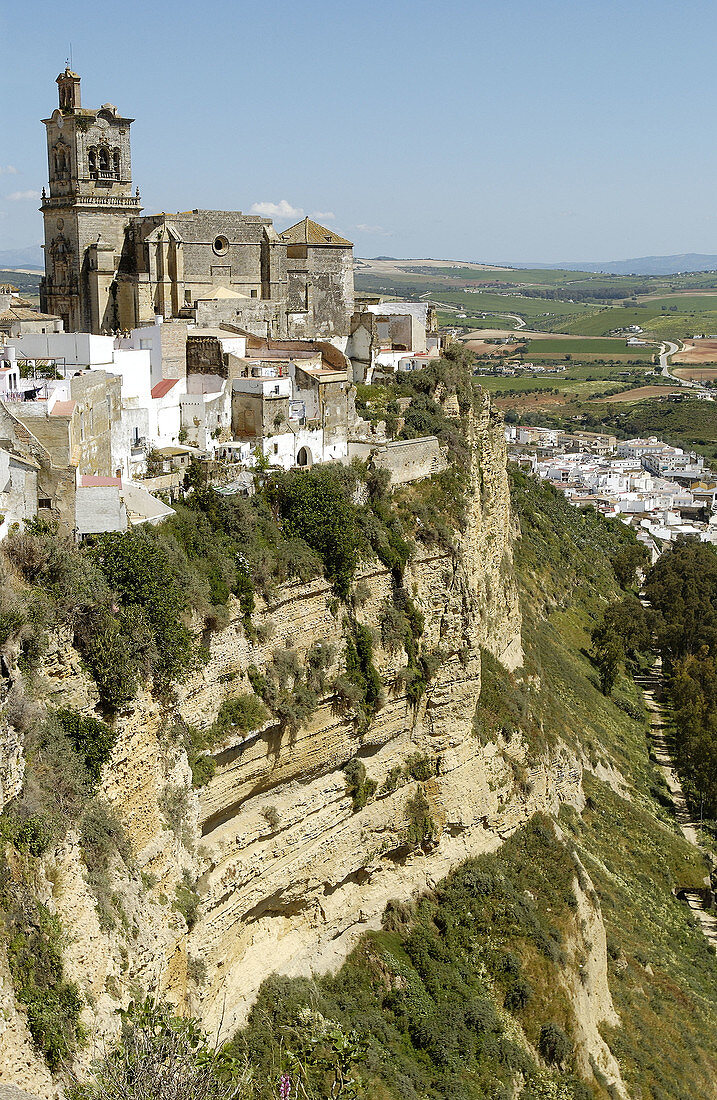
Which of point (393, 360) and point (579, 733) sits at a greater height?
point (393, 360)

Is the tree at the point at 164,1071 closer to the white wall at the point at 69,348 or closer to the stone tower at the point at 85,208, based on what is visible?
the white wall at the point at 69,348

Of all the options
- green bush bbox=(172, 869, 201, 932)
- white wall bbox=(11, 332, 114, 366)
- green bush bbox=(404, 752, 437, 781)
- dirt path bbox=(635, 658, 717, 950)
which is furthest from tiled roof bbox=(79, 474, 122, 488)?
dirt path bbox=(635, 658, 717, 950)

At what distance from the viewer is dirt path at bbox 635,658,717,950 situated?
35.3 meters

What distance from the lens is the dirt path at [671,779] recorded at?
3531cm

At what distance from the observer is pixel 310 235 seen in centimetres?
3259

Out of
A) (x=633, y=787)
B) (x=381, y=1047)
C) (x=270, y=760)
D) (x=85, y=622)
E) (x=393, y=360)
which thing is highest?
(x=393, y=360)

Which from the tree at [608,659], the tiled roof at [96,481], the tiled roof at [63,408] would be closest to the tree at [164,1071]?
the tiled roof at [96,481]

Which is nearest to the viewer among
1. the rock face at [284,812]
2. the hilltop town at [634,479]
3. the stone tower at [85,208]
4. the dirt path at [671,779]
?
the rock face at [284,812]

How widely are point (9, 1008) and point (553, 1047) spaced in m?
14.5

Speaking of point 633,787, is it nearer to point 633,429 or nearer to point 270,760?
point 270,760

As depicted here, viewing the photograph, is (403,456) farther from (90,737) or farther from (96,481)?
(90,737)

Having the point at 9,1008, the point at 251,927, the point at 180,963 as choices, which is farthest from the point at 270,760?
the point at 9,1008

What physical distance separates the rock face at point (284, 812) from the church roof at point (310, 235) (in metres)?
8.52

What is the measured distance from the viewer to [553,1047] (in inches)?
934
